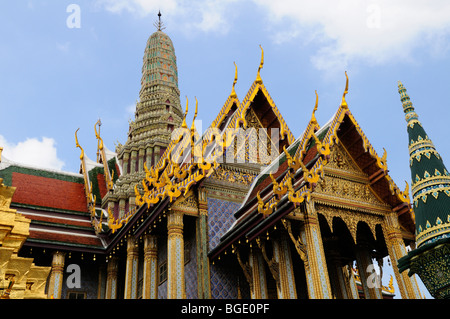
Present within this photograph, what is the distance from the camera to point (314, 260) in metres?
9.56

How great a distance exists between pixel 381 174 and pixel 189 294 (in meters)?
5.27

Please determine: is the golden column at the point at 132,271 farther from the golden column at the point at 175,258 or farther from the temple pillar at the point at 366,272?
the temple pillar at the point at 366,272

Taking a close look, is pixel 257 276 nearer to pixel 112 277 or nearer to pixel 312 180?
pixel 312 180

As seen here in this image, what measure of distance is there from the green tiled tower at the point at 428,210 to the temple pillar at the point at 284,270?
4138mm

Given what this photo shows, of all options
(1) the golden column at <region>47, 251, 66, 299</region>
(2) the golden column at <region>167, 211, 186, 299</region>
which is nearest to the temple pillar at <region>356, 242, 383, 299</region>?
(2) the golden column at <region>167, 211, 186, 299</region>

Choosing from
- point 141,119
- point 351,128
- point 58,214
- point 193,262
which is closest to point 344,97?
point 351,128

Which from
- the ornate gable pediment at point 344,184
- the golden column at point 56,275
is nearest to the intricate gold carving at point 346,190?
the ornate gable pediment at point 344,184

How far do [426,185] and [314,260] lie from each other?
149 inches

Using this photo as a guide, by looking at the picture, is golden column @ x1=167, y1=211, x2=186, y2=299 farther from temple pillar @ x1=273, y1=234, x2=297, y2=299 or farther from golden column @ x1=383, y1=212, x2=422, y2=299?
golden column @ x1=383, y1=212, x2=422, y2=299

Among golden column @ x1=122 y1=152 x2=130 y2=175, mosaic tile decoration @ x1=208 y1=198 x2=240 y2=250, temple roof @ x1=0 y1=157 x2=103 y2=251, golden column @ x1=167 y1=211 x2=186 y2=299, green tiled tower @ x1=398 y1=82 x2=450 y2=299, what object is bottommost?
green tiled tower @ x1=398 y1=82 x2=450 y2=299

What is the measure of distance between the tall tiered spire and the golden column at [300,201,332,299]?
11.6 ft

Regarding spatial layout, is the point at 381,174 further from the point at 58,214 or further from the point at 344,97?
the point at 58,214

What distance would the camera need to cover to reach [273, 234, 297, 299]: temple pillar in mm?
9742

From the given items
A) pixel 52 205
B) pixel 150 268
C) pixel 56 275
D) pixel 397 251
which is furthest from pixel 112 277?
pixel 397 251
